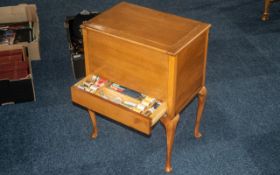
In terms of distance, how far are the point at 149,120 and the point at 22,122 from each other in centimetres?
140

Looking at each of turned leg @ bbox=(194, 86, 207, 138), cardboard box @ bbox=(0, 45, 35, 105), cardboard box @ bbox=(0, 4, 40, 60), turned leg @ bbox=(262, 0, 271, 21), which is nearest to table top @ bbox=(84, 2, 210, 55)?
turned leg @ bbox=(194, 86, 207, 138)

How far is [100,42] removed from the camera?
8.98ft

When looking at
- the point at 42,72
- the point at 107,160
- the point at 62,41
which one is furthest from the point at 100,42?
the point at 62,41

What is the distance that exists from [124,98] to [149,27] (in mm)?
479

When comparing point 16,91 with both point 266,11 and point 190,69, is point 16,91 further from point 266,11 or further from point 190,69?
point 266,11

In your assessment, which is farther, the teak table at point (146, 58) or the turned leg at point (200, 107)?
the turned leg at point (200, 107)

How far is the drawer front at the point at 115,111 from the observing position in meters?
2.55

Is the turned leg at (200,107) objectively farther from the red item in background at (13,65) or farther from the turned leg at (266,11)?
the turned leg at (266,11)

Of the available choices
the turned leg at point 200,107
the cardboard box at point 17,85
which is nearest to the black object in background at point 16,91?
the cardboard box at point 17,85

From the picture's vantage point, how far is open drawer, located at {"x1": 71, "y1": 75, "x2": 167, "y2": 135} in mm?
2572

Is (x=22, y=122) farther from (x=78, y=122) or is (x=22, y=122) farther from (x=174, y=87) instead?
(x=174, y=87)

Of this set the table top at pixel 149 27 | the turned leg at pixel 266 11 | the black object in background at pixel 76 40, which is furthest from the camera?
the turned leg at pixel 266 11

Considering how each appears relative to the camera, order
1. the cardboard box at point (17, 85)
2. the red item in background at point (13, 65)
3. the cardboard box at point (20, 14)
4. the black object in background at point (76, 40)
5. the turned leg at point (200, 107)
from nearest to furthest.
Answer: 1. the turned leg at point (200, 107)
2. the cardboard box at point (17, 85)
3. the red item in background at point (13, 65)
4. the black object in background at point (76, 40)
5. the cardboard box at point (20, 14)

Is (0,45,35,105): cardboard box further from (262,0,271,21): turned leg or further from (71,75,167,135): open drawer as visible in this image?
(262,0,271,21): turned leg
